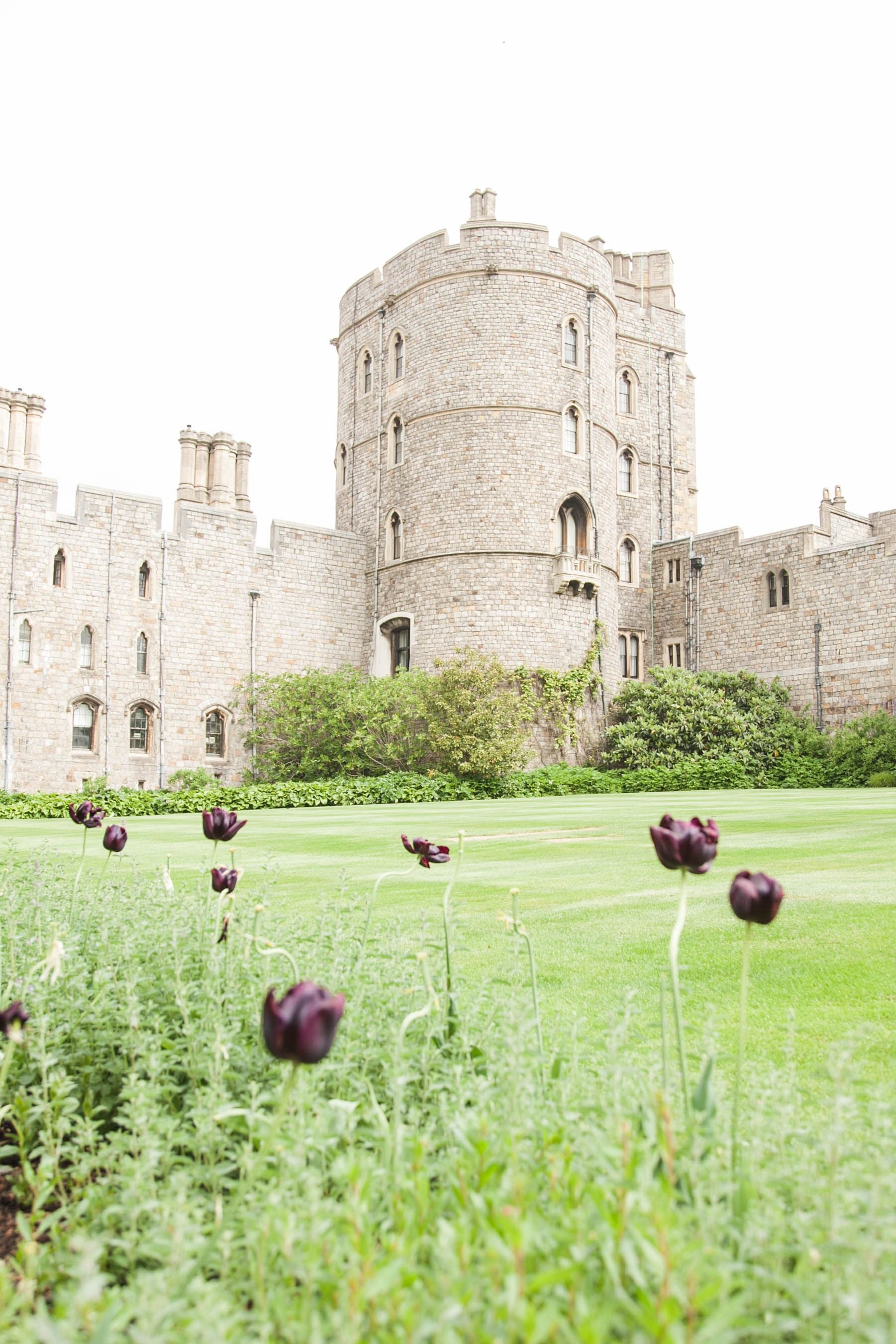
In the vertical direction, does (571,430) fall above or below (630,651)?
above

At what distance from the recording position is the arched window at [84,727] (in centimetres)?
2350

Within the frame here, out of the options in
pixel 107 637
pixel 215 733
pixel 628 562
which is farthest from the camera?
Result: pixel 628 562

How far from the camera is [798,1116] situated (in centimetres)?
273

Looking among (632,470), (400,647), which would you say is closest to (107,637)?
(400,647)

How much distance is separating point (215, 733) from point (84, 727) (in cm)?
321

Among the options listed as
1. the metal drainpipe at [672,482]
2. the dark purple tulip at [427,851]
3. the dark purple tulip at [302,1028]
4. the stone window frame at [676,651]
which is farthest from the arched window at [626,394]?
the dark purple tulip at [302,1028]

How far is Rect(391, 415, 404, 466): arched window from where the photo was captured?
2802 centimetres

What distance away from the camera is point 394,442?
28.6 meters

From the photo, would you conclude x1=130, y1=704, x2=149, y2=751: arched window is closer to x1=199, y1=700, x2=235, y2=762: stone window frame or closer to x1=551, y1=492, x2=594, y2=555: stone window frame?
x1=199, y1=700, x2=235, y2=762: stone window frame

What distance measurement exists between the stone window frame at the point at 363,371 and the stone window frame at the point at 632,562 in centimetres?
880

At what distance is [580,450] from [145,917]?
2449cm

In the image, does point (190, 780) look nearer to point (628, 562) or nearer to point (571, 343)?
point (571, 343)

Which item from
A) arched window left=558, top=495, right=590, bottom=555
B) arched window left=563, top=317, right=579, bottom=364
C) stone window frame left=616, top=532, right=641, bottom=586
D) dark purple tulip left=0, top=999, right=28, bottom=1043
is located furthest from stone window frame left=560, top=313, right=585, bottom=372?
dark purple tulip left=0, top=999, right=28, bottom=1043

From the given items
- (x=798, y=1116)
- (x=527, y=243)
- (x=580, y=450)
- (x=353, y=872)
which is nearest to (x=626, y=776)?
(x=580, y=450)
